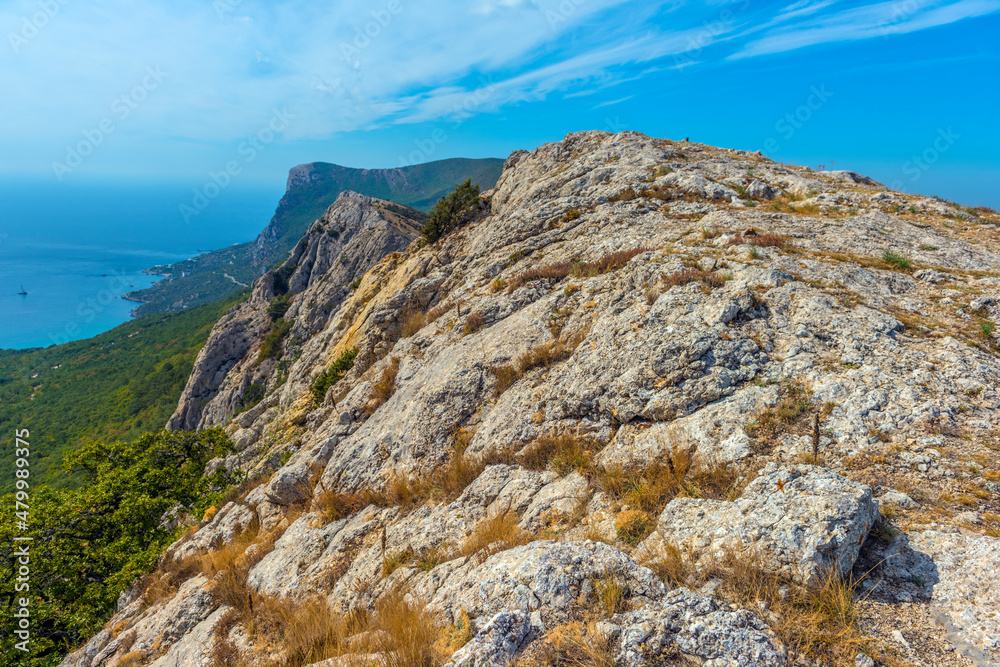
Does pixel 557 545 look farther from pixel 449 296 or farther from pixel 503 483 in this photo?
pixel 449 296

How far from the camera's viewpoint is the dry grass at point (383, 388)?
12.6 metres

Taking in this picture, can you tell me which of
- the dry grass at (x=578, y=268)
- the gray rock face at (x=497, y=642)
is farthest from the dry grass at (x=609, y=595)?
the dry grass at (x=578, y=268)

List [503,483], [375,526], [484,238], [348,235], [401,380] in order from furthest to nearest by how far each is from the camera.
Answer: [348,235]
[484,238]
[401,380]
[375,526]
[503,483]

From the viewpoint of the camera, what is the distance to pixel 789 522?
407 cm

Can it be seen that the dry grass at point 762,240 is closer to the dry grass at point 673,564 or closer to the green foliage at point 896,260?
the green foliage at point 896,260

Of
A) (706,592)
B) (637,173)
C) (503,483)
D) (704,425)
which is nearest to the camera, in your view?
(706,592)

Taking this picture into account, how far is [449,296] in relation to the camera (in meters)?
16.1

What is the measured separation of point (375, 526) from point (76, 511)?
17.2 metres

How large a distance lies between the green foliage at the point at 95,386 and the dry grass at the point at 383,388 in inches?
2663

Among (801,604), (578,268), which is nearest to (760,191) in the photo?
(578,268)

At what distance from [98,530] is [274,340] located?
35683 mm

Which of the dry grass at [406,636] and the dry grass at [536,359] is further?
the dry grass at [536,359]

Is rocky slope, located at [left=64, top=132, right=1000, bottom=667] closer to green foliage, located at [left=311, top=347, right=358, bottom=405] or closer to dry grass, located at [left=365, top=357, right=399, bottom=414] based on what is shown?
dry grass, located at [left=365, top=357, right=399, bottom=414]

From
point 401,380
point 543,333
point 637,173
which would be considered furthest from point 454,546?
point 637,173
